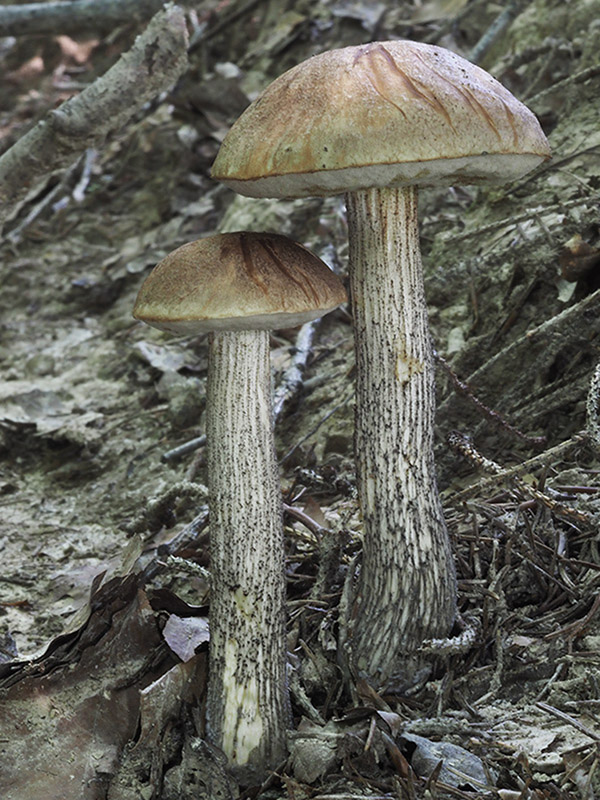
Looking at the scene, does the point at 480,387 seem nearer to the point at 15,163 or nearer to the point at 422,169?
the point at 422,169

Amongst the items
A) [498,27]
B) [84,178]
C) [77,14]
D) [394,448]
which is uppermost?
[77,14]

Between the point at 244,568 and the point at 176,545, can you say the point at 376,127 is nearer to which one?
the point at 244,568

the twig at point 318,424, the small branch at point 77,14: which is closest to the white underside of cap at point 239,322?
the twig at point 318,424

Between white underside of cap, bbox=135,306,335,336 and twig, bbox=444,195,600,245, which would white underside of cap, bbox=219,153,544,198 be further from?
twig, bbox=444,195,600,245

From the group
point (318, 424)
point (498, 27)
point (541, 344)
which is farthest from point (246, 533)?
point (498, 27)

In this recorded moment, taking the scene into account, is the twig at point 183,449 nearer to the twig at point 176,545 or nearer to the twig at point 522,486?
the twig at point 176,545

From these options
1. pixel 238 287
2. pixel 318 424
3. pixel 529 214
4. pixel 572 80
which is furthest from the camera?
pixel 572 80

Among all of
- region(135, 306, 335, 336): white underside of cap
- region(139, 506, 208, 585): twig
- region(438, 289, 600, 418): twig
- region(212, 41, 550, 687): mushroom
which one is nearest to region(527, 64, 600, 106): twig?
region(438, 289, 600, 418): twig

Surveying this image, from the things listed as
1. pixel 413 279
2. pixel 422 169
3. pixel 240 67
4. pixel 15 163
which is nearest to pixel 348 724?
pixel 413 279
